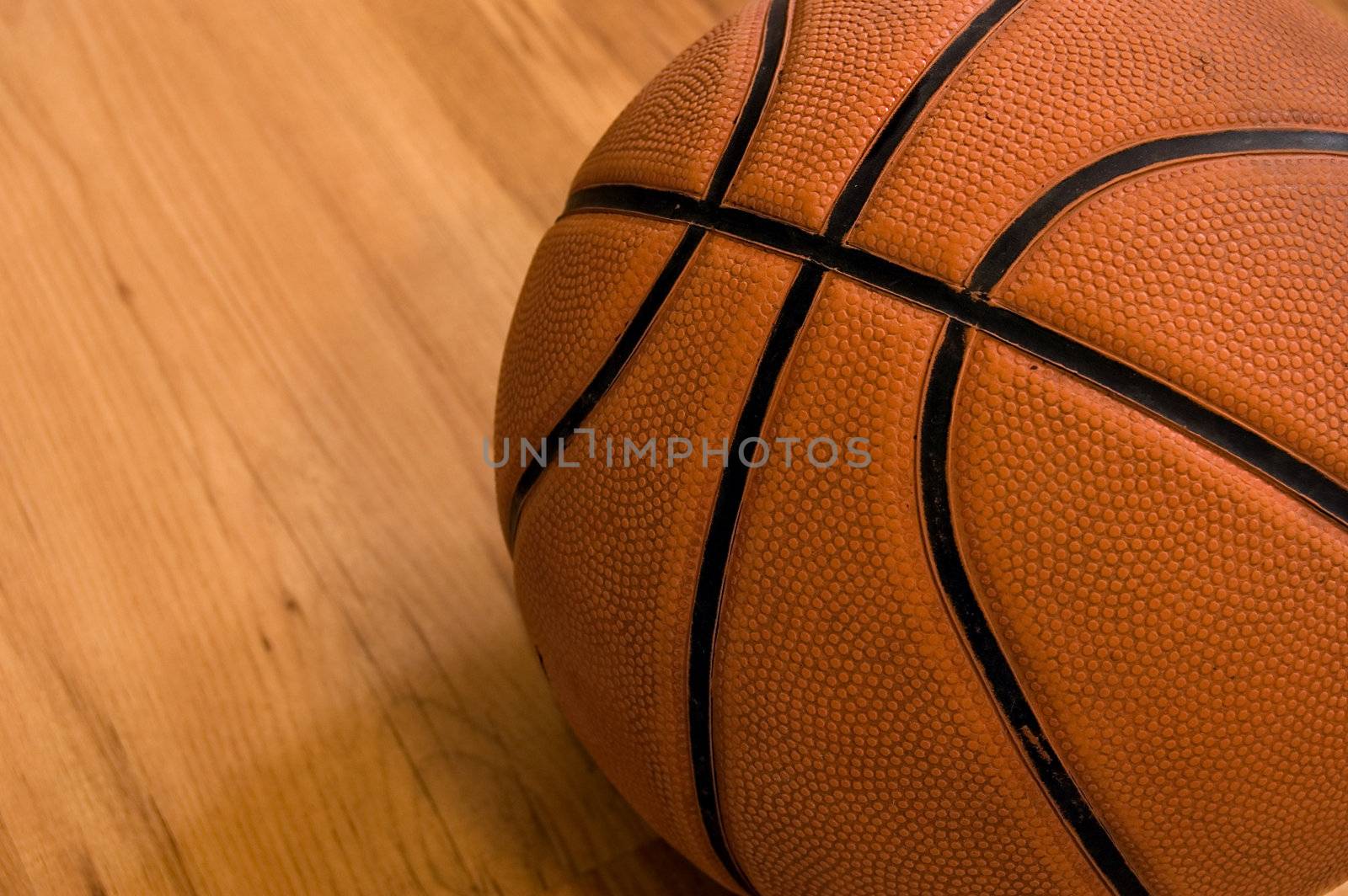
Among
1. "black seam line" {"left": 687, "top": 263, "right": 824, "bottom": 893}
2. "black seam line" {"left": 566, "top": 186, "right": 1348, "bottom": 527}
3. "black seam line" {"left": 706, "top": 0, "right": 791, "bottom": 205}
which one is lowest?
"black seam line" {"left": 687, "top": 263, "right": 824, "bottom": 893}

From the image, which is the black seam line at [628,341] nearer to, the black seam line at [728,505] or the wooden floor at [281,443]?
the black seam line at [728,505]

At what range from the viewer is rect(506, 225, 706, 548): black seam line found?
35.7 inches

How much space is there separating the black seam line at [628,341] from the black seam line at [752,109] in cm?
4

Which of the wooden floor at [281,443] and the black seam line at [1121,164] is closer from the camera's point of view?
the black seam line at [1121,164]

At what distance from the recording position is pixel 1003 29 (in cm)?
90

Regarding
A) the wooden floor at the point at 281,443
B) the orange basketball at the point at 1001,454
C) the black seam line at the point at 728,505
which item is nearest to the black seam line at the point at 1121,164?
the orange basketball at the point at 1001,454

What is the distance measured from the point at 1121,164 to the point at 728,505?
346mm

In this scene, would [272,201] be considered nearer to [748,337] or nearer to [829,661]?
[748,337]

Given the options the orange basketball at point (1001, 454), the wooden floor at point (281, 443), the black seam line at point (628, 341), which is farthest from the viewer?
the wooden floor at point (281, 443)

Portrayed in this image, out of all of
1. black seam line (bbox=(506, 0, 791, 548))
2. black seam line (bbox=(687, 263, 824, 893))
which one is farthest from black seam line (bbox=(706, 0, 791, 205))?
black seam line (bbox=(687, 263, 824, 893))

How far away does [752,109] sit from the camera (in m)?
0.94

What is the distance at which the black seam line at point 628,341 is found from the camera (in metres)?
0.91

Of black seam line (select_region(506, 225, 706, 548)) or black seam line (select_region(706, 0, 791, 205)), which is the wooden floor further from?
black seam line (select_region(706, 0, 791, 205))

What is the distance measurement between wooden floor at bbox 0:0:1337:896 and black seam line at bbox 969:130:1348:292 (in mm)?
748
